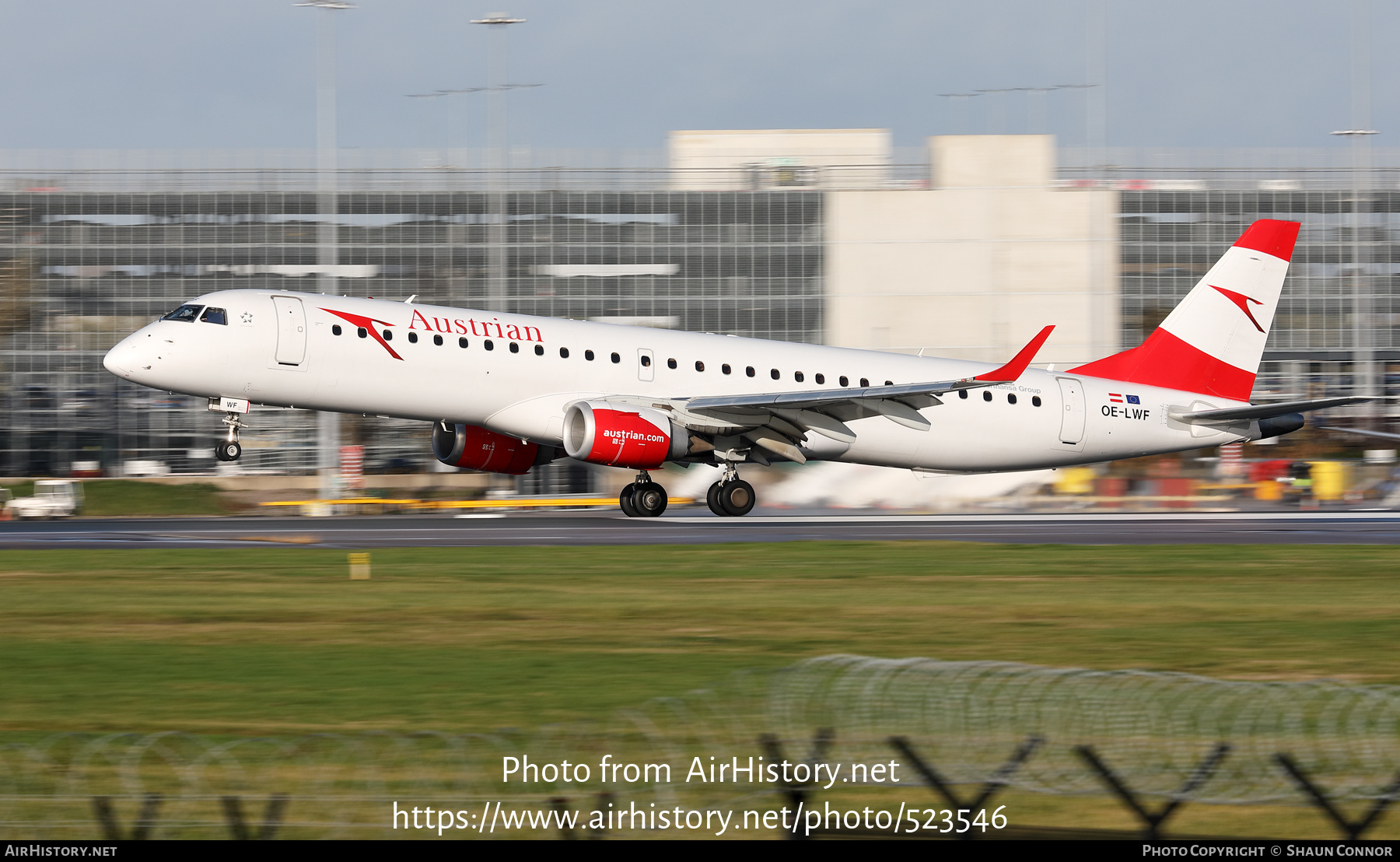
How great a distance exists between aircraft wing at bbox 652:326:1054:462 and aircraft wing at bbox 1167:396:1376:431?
6084 millimetres

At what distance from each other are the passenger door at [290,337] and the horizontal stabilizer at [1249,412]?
20.2m

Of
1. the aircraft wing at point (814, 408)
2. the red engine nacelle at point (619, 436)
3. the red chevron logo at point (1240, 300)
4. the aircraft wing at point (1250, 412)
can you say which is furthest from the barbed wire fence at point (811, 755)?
the red chevron logo at point (1240, 300)

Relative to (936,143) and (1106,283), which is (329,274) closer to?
(936,143)

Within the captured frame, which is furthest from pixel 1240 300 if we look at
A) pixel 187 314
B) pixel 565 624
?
pixel 565 624

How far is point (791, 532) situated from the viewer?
2938cm

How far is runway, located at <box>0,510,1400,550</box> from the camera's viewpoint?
27.3m

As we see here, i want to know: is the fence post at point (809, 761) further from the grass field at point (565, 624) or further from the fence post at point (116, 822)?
the grass field at point (565, 624)

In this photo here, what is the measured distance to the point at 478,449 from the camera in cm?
3288

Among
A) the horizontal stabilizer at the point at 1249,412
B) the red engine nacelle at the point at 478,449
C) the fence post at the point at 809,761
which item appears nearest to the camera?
the fence post at the point at 809,761

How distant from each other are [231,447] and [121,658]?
51.9 feet

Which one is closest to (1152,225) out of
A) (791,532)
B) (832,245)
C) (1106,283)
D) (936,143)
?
(1106,283)

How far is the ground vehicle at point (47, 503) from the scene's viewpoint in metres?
38.7

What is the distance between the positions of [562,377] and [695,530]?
4236 mm

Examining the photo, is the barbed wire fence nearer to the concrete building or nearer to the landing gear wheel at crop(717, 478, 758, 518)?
the landing gear wheel at crop(717, 478, 758, 518)
